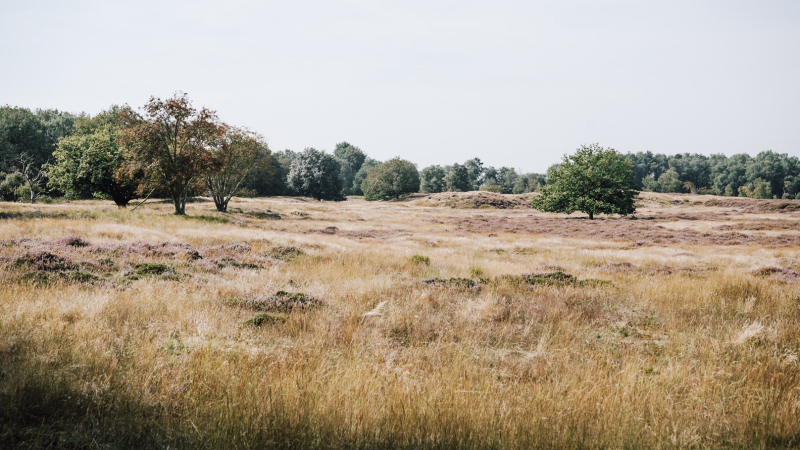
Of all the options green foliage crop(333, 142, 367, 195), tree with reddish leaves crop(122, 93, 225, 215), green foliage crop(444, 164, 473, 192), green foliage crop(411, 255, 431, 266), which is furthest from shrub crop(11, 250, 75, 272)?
green foliage crop(333, 142, 367, 195)

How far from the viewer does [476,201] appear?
8319 centimetres

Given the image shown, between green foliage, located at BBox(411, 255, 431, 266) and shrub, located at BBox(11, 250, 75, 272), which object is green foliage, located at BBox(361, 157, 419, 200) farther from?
shrub, located at BBox(11, 250, 75, 272)

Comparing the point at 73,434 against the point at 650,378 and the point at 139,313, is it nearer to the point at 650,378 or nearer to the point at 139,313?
the point at 139,313

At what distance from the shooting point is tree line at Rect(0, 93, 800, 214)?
29500mm

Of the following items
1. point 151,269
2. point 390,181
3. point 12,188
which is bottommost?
point 151,269

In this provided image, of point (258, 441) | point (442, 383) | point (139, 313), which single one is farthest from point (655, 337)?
point (139, 313)

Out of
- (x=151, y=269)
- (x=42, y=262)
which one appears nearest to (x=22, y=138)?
(x=42, y=262)

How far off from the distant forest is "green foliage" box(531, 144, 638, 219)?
22.9 metres

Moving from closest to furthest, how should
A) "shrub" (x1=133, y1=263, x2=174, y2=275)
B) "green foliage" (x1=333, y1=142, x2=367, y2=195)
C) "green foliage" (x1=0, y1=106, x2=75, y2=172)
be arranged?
"shrub" (x1=133, y1=263, x2=174, y2=275), "green foliage" (x1=0, y1=106, x2=75, y2=172), "green foliage" (x1=333, y1=142, x2=367, y2=195)

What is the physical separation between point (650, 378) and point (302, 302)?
Result: 526 cm

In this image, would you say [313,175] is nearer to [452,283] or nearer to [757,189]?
[452,283]

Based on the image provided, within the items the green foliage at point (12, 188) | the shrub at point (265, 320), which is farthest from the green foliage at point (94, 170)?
the shrub at point (265, 320)

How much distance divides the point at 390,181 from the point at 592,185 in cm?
6425

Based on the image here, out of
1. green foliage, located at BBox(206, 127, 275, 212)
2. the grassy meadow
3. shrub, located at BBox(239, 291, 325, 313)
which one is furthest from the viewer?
green foliage, located at BBox(206, 127, 275, 212)
